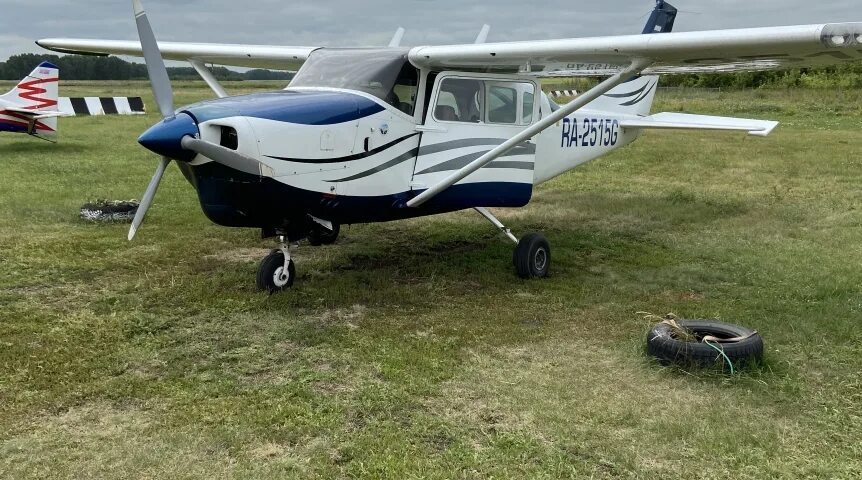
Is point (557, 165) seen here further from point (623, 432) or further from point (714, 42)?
point (623, 432)

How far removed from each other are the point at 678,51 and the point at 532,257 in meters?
2.35

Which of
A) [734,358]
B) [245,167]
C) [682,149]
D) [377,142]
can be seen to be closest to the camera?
[734,358]

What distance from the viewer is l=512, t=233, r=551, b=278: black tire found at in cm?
676

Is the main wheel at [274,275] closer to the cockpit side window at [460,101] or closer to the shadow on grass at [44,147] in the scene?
the cockpit side window at [460,101]

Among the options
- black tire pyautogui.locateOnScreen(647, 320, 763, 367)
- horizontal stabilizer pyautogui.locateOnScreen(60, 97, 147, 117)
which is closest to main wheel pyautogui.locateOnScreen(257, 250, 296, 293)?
black tire pyautogui.locateOnScreen(647, 320, 763, 367)

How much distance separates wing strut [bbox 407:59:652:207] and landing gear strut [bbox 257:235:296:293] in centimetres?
118

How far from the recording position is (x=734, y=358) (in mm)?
4359

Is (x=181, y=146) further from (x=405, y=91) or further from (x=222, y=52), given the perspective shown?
(x=222, y=52)

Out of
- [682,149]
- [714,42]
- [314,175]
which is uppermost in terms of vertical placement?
[714,42]

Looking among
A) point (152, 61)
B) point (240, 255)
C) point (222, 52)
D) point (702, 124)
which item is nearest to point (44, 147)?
point (222, 52)

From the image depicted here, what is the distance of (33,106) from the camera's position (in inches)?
688

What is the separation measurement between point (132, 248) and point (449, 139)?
3.73 metres

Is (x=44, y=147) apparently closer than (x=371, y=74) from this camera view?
No

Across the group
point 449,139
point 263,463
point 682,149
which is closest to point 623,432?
point 263,463
